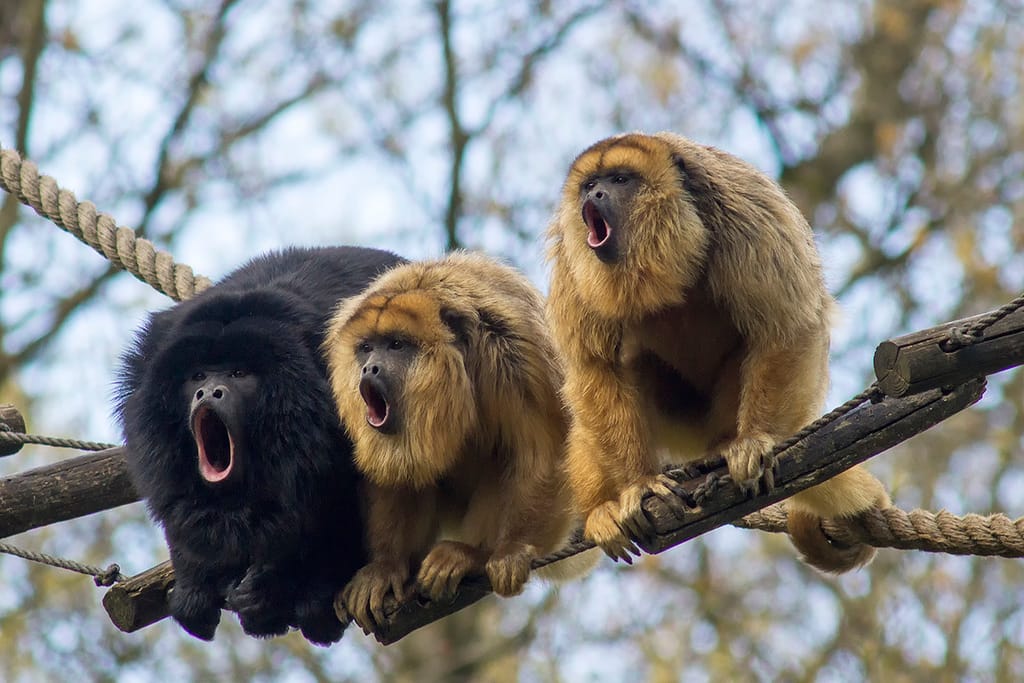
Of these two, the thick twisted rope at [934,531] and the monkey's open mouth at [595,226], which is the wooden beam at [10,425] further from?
the thick twisted rope at [934,531]

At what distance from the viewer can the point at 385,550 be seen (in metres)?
4.62

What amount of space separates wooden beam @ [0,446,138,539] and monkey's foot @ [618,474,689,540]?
2.33 metres

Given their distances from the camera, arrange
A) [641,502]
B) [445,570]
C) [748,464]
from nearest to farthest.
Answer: [748,464] → [641,502] → [445,570]

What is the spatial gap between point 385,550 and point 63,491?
60.1 inches

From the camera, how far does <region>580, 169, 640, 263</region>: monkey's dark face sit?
419 centimetres

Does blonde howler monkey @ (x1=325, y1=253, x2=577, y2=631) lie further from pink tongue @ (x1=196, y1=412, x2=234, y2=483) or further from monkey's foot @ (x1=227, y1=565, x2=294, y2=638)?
pink tongue @ (x1=196, y1=412, x2=234, y2=483)

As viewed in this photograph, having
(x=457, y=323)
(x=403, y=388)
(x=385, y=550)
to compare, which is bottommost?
(x=385, y=550)

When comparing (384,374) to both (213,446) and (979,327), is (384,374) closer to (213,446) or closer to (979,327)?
(213,446)

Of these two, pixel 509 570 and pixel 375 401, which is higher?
pixel 375 401

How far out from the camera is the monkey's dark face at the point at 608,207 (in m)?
4.19

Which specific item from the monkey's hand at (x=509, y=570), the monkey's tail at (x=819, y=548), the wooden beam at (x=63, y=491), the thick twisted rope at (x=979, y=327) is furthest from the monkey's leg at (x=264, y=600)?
the thick twisted rope at (x=979, y=327)

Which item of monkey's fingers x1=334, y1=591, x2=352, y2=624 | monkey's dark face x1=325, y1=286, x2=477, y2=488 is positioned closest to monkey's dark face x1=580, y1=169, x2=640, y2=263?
monkey's dark face x1=325, y1=286, x2=477, y2=488

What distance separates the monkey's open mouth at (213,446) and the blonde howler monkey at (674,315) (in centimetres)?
129

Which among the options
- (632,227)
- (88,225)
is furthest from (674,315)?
(88,225)
